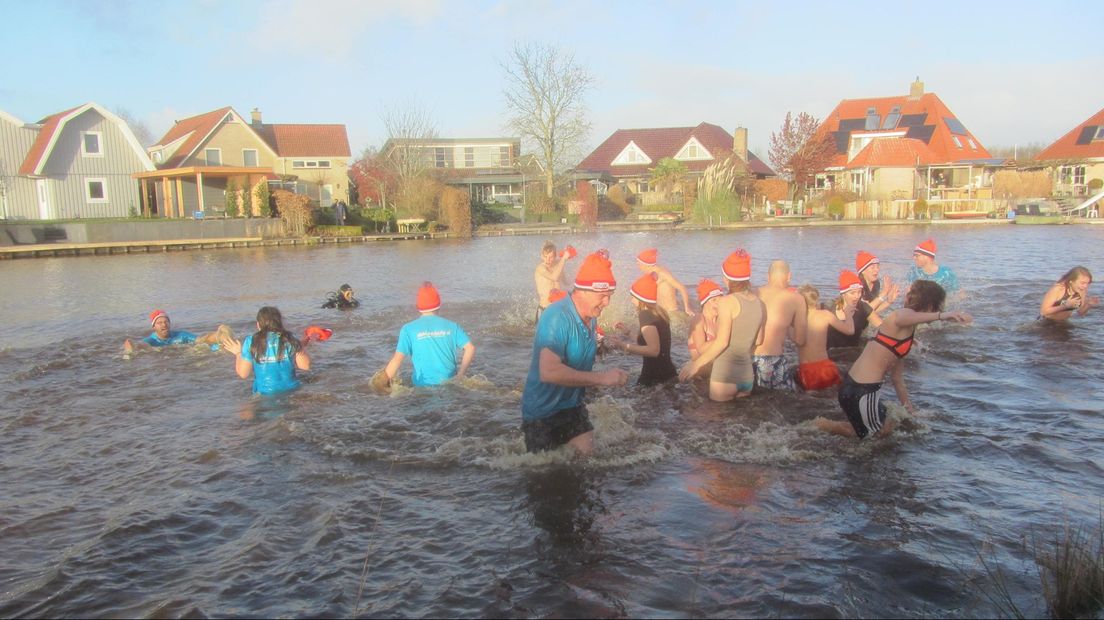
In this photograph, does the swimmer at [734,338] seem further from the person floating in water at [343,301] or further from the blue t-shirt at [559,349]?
the person floating in water at [343,301]

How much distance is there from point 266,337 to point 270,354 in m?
0.20

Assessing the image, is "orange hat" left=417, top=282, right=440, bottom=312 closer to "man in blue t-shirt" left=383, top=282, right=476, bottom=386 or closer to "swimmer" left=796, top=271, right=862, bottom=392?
"man in blue t-shirt" left=383, top=282, right=476, bottom=386

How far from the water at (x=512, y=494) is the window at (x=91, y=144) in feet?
116

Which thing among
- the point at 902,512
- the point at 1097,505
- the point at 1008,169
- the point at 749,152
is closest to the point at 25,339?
the point at 902,512

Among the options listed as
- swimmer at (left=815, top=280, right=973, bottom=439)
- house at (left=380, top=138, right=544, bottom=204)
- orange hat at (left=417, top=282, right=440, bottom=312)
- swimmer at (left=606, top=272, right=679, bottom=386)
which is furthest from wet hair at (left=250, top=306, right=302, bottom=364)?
house at (left=380, top=138, right=544, bottom=204)

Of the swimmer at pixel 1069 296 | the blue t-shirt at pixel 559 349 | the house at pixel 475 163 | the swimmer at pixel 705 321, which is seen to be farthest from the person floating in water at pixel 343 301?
the house at pixel 475 163

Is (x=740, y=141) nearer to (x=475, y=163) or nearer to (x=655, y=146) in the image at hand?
(x=655, y=146)

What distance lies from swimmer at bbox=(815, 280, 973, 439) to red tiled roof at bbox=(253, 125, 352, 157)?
45.0m

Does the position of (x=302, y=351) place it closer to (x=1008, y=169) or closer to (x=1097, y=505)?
(x=1097, y=505)

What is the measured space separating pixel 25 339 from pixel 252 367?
7.84m

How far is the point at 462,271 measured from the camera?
76.9 feet

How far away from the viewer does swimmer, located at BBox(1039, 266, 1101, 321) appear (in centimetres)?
1046

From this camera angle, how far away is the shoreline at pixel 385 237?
31033 mm

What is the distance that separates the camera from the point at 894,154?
45750 millimetres
